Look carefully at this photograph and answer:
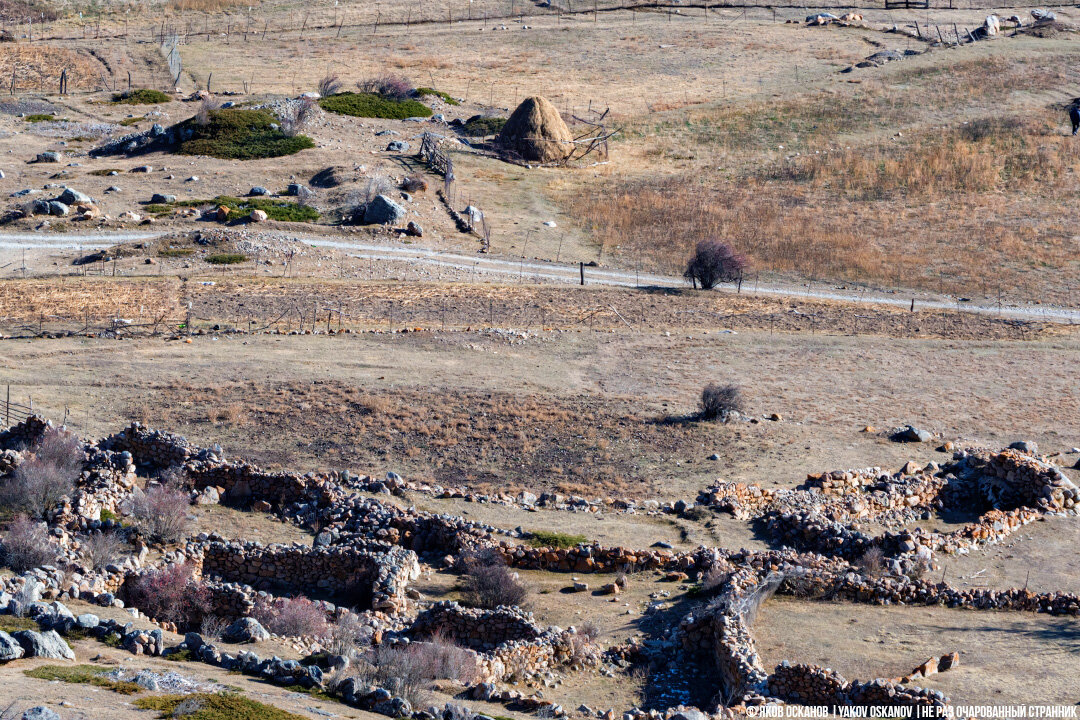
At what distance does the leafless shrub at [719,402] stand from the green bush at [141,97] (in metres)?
45.2

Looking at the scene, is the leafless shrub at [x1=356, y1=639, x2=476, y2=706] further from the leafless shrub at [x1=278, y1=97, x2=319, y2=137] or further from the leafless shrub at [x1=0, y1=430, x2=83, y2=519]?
the leafless shrub at [x1=278, y1=97, x2=319, y2=137]

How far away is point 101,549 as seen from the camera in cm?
2261

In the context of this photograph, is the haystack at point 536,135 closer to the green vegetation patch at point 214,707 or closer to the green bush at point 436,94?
the green bush at point 436,94

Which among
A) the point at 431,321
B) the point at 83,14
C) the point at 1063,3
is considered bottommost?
the point at 431,321

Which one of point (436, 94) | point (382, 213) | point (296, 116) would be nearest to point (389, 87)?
point (436, 94)

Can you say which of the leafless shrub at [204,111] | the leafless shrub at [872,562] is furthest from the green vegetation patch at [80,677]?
the leafless shrub at [204,111]

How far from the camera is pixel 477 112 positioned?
7206cm

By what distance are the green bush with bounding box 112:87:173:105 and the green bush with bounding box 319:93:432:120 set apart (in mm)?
8370

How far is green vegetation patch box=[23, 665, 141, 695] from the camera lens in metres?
15.7

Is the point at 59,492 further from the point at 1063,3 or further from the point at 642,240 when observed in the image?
the point at 1063,3

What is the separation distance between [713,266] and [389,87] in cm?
3084

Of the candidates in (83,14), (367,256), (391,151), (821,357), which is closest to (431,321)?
(367,256)

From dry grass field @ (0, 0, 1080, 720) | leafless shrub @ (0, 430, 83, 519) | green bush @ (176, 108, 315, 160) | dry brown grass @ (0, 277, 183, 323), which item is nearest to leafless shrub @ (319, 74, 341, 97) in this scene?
dry grass field @ (0, 0, 1080, 720)

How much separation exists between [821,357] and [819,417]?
5856mm
